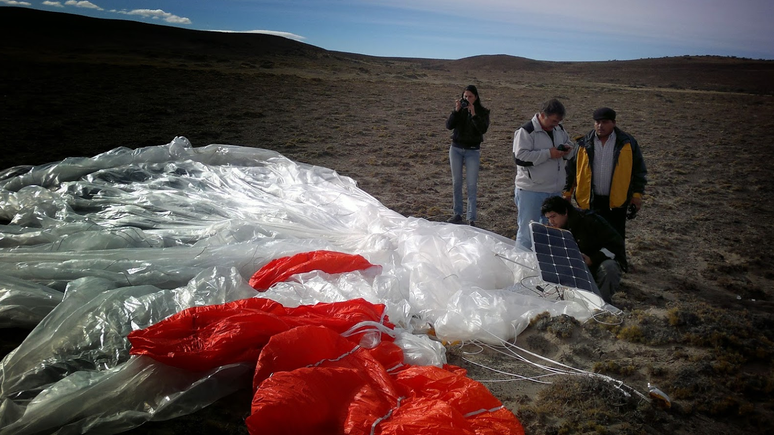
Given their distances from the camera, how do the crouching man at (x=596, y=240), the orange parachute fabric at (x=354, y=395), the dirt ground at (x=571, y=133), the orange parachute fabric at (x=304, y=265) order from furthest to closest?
the crouching man at (x=596, y=240)
the orange parachute fabric at (x=304, y=265)
the dirt ground at (x=571, y=133)
the orange parachute fabric at (x=354, y=395)

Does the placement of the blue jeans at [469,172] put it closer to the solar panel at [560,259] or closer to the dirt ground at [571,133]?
the dirt ground at [571,133]

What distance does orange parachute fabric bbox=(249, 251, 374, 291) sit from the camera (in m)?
3.44

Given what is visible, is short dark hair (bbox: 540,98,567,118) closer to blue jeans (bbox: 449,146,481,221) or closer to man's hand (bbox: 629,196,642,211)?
man's hand (bbox: 629,196,642,211)

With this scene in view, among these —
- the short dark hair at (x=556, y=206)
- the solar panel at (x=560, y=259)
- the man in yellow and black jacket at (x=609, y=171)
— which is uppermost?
the man in yellow and black jacket at (x=609, y=171)

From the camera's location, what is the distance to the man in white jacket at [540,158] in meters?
4.07

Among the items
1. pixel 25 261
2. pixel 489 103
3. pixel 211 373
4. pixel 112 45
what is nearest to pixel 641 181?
pixel 211 373

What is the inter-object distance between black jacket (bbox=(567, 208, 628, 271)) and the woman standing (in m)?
1.56

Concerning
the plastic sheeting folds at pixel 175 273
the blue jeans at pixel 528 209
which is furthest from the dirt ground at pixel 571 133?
the blue jeans at pixel 528 209

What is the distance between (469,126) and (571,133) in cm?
789


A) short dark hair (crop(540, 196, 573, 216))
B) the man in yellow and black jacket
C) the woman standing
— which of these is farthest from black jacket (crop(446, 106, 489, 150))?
short dark hair (crop(540, 196, 573, 216))

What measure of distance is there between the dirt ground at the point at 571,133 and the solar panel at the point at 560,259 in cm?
33

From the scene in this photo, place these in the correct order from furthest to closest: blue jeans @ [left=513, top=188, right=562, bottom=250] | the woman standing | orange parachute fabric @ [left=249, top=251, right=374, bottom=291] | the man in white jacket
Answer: the woman standing
blue jeans @ [left=513, top=188, right=562, bottom=250]
the man in white jacket
orange parachute fabric @ [left=249, top=251, right=374, bottom=291]

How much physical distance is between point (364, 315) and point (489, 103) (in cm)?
1615

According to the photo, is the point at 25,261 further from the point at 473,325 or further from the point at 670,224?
the point at 670,224
